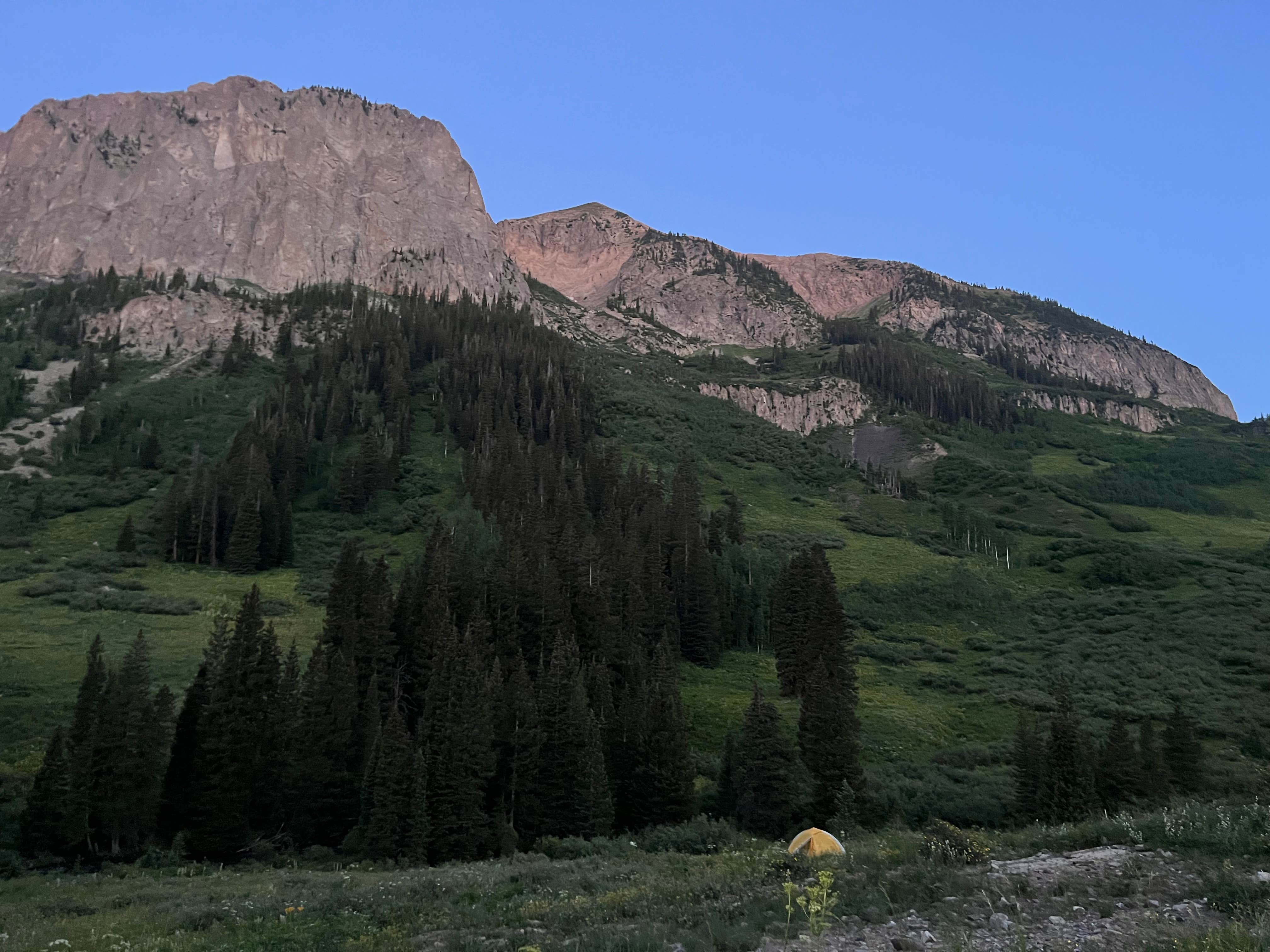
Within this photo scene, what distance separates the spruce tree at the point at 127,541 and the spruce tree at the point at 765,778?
3433 inches

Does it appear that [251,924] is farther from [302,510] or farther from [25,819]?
[302,510]

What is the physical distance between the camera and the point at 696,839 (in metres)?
34.8

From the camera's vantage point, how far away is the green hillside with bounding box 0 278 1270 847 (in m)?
60.4

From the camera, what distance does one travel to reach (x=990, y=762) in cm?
5500

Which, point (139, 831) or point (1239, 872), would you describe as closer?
point (1239, 872)

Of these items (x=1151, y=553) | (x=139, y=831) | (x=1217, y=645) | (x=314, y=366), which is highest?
(x=314, y=366)

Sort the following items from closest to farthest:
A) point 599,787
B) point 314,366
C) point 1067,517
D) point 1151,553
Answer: point 599,787, point 1151,553, point 1067,517, point 314,366

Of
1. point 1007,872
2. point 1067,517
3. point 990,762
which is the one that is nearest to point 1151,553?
point 1067,517

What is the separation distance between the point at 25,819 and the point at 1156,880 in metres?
44.5

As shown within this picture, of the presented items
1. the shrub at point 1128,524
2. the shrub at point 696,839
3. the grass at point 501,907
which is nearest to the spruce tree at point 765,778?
the shrub at point 696,839

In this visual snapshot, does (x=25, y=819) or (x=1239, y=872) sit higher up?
(x=1239, y=872)

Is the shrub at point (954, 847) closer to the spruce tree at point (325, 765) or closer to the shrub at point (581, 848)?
the shrub at point (581, 848)

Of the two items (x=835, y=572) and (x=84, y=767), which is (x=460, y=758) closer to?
(x=84, y=767)

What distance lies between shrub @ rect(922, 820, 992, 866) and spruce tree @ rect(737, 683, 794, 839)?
22789 millimetres
